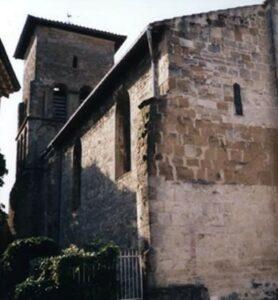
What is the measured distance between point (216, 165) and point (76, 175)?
24.9 ft

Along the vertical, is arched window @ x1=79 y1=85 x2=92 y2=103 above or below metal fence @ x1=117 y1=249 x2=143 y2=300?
above

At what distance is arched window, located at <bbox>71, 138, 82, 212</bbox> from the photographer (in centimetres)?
1608

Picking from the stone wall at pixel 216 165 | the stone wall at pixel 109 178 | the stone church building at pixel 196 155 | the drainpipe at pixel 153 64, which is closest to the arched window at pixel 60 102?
the stone wall at pixel 109 178

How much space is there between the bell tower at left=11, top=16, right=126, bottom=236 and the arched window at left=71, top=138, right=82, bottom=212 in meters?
5.17

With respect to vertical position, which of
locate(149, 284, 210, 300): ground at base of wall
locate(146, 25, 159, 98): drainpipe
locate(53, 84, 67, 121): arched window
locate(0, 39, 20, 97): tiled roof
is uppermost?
locate(53, 84, 67, 121): arched window

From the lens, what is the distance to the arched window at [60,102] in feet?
76.1

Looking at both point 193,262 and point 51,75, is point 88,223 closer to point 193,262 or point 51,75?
point 193,262

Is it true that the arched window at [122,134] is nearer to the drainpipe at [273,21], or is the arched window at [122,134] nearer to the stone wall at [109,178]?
the stone wall at [109,178]

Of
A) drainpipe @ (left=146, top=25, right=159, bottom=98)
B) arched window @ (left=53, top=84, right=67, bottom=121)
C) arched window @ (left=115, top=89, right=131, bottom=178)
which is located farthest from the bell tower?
drainpipe @ (left=146, top=25, right=159, bottom=98)

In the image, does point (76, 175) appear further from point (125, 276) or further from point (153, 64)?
point (125, 276)

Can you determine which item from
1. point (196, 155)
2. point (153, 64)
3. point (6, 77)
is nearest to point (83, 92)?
point (6, 77)

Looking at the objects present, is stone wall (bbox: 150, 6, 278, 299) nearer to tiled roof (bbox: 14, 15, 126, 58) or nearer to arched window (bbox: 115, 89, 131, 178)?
arched window (bbox: 115, 89, 131, 178)

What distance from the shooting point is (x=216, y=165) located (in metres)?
9.98

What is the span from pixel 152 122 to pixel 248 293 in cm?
401
